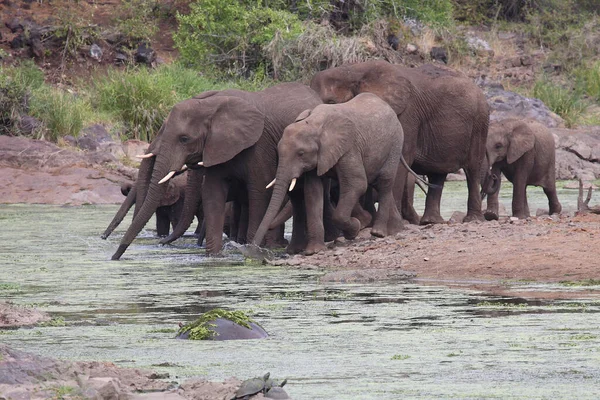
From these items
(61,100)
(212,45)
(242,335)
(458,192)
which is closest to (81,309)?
(242,335)

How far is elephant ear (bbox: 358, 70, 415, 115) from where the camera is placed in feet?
61.0

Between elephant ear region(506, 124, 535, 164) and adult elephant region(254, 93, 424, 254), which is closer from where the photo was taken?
adult elephant region(254, 93, 424, 254)

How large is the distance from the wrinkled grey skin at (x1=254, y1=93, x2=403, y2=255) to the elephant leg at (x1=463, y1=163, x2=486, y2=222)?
2799mm

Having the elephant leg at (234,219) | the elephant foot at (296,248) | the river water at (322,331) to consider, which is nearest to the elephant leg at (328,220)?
the elephant foot at (296,248)

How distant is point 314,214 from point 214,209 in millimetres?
1339

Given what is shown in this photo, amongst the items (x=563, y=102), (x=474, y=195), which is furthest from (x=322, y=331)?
(x=563, y=102)

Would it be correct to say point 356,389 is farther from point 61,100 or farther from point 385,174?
point 61,100

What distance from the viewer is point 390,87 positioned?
18.6 meters

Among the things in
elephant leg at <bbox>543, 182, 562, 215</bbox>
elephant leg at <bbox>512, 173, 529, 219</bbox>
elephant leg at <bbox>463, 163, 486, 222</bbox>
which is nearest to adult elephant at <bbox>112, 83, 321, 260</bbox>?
elephant leg at <bbox>463, 163, 486, 222</bbox>

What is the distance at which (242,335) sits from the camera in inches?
382

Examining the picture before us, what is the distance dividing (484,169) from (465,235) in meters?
6.31

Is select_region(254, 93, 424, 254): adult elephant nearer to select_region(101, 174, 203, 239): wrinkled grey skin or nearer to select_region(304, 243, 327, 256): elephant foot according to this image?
select_region(304, 243, 327, 256): elephant foot

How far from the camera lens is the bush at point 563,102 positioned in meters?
35.1

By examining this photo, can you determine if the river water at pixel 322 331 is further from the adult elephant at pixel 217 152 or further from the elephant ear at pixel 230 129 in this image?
the elephant ear at pixel 230 129
